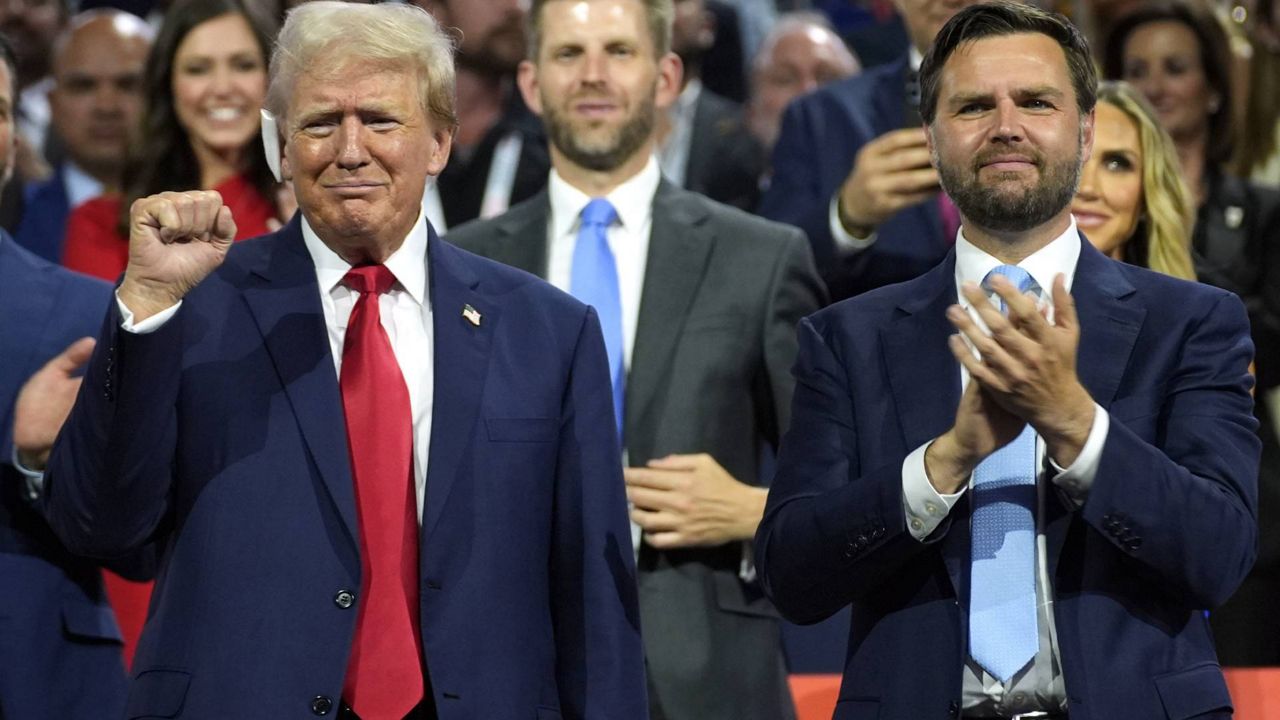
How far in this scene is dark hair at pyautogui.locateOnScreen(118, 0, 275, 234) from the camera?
5219mm

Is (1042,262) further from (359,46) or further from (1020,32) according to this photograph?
(359,46)

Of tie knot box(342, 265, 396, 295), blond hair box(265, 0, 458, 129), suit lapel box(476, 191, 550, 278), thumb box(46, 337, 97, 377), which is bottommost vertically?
thumb box(46, 337, 97, 377)

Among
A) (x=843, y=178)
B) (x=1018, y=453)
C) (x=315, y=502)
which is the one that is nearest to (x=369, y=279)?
(x=315, y=502)

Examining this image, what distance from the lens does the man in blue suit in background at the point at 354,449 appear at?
3.16 metres

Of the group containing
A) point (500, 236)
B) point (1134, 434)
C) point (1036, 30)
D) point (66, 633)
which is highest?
point (1036, 30)

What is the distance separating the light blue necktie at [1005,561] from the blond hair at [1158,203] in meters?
1.29

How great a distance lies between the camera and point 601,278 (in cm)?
452

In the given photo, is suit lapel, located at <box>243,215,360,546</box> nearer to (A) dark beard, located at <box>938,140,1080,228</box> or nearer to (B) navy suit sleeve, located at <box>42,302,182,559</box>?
(B) navy suit sleeve, located at <box>42,302,182,559</box>

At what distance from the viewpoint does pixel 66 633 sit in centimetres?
386

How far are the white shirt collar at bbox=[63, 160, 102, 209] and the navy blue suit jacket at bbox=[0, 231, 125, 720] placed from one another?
8.62 feet

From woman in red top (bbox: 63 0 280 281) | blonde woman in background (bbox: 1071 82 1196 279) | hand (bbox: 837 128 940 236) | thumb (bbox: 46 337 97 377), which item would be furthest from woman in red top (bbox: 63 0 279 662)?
blonde woman in background (bbox: 1071 82 1196 279)

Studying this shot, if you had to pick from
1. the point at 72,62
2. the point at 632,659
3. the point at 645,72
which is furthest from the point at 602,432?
the point at 72,62

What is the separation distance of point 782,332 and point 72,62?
337cm

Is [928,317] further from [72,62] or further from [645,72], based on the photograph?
[72,62]
